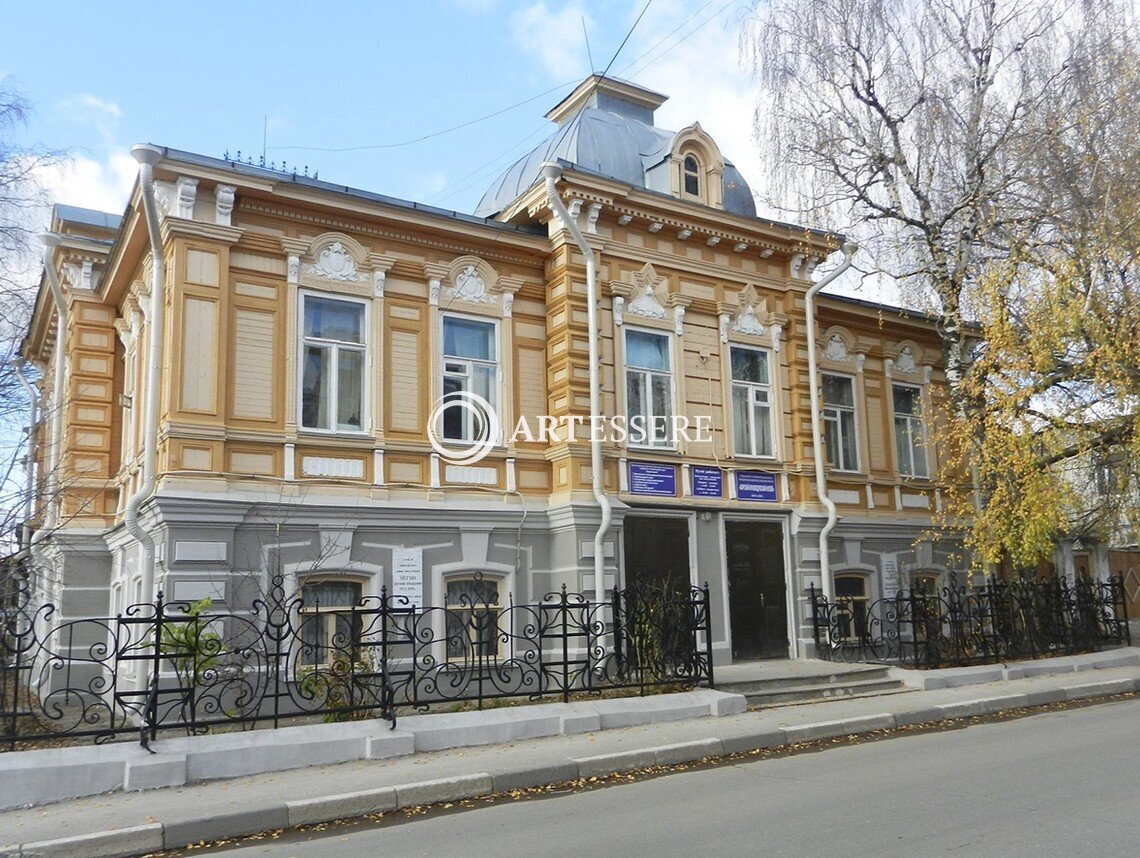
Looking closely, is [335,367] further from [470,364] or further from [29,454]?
[29,454]

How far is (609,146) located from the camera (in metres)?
16.4

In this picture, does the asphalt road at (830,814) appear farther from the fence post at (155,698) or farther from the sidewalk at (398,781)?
the fence post at (155,698)

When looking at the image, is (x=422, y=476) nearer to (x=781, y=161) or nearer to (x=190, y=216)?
(x=190, y=216)

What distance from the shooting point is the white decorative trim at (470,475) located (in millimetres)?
13588

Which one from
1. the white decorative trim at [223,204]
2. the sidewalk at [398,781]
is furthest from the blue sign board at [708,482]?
the white decorative trim at [223,204]

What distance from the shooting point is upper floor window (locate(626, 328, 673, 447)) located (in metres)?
14.9

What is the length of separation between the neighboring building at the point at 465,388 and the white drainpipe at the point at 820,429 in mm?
166

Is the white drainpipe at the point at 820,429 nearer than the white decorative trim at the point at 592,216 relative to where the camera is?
No

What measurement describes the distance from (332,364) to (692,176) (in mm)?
6895

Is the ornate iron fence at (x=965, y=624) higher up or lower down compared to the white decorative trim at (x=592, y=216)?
lower down

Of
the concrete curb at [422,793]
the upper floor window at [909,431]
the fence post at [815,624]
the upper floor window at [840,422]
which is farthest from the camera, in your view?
the upper floor window at [909,431]

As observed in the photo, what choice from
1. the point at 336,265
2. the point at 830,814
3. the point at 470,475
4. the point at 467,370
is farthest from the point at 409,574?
the point at 830,814

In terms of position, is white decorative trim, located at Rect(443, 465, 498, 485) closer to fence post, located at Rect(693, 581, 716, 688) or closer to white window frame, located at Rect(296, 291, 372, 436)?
white window frame, located at Rect(296, 291, 372, 436)

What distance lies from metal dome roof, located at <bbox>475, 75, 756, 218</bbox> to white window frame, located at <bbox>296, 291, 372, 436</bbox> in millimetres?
3617
